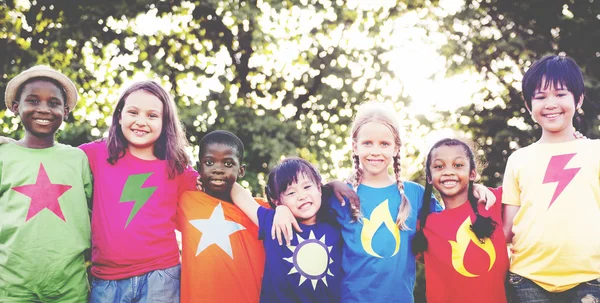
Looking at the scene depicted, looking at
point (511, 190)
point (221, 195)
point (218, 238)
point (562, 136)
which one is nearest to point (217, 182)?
point (221, 195)

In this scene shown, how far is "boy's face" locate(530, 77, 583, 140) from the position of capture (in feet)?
10.1

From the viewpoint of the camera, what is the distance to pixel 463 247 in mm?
3193

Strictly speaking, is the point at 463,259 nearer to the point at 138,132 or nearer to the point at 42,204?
the point at 138,132

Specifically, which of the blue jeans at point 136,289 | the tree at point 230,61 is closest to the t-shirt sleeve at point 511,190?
the blue jeans at point 136,289

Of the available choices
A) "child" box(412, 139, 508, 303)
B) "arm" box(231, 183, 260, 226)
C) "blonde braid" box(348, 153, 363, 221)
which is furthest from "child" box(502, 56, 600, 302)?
"arm" box(231, 183, 260, 226)

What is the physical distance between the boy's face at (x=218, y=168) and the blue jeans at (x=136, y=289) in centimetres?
61

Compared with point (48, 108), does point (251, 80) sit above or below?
above

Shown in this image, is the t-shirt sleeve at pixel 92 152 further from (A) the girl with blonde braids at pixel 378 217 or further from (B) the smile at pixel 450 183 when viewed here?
(B) the smile at pixel 450 183

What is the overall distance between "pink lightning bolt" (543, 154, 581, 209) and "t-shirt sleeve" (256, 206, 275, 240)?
1.61m

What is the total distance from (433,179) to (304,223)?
86 centimetres

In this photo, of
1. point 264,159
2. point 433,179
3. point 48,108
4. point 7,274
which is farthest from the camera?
point 264,159

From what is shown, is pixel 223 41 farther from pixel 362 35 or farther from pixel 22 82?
pixel 22 82

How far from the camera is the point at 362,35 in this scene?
834 centimetres

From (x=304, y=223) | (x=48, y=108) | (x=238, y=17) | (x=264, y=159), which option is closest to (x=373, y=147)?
(x=304, y=223)
